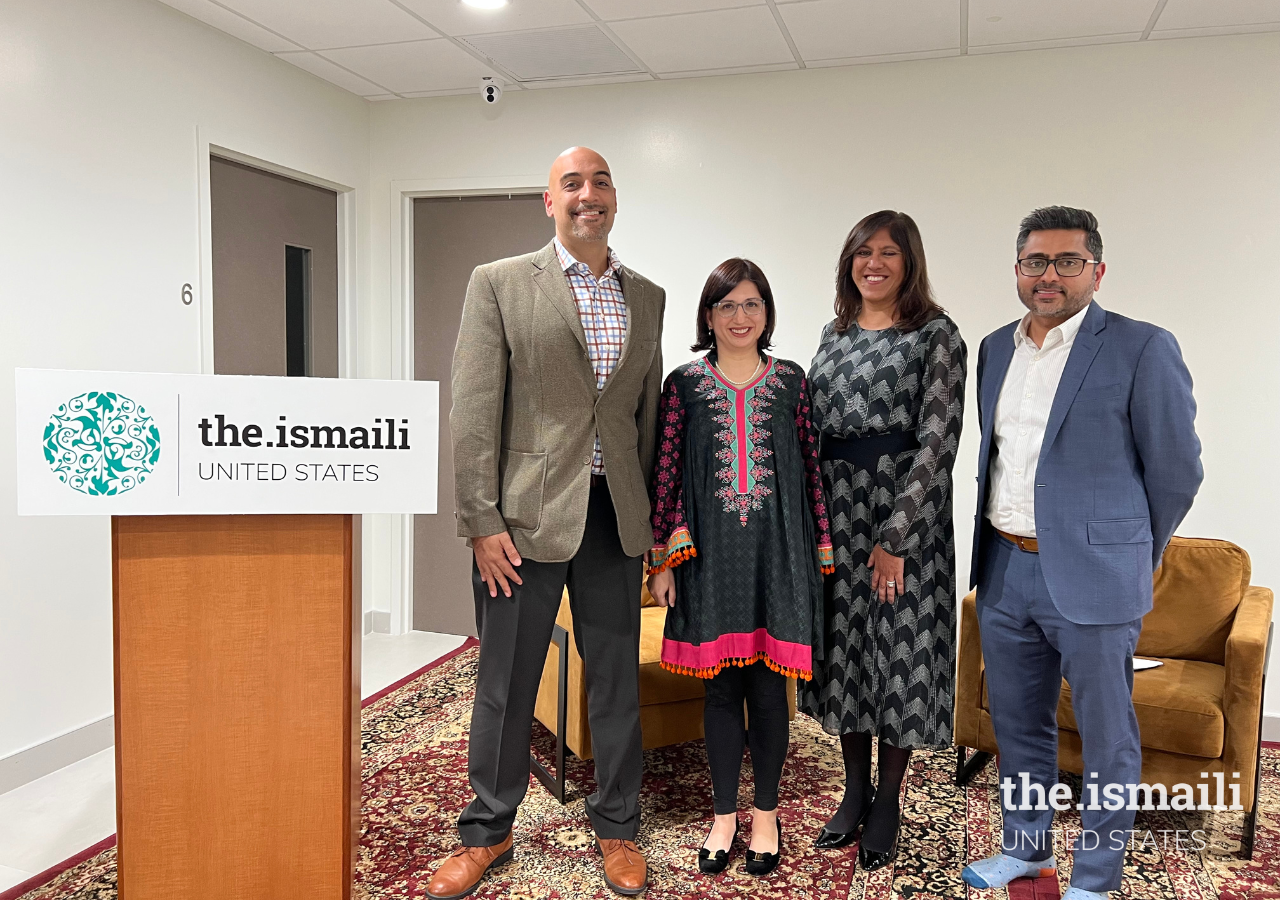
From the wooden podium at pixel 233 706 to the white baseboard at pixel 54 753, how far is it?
43.7 inches

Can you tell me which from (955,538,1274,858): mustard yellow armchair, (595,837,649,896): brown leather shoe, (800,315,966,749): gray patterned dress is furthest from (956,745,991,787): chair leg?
(595,837,649,896): brown leather shoe

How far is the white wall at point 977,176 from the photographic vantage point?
3.31 meters

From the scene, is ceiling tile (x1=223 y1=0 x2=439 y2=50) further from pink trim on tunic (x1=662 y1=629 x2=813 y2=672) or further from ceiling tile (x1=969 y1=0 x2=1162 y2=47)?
pink trim on tunic (x1=662 y1=629 x2=813 y2=672)

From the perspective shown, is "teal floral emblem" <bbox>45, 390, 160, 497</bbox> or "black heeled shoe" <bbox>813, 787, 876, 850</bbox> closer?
"teal floral emblem" <bbox>45, 390, 160, 497</bbox>

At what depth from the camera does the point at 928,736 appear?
2.21 meters

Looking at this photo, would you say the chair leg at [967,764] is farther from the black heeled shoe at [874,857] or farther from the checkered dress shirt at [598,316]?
the checkered dress shirt at [598,316]

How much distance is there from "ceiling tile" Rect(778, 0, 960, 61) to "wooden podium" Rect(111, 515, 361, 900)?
2.41 m

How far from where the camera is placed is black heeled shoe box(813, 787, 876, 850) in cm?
241

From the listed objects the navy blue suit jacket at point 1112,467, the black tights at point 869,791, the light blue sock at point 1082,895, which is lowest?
the light blue sock at point 1082,895

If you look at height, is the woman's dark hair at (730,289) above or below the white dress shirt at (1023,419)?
above

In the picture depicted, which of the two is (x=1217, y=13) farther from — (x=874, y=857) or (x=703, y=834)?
(x=703, y=834)

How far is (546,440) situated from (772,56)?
221 centimetres

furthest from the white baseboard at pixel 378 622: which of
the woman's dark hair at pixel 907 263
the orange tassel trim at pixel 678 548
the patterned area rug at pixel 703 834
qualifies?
the woman's dark hair at pixel 907 263

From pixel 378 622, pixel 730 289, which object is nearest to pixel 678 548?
pixel 730 289
